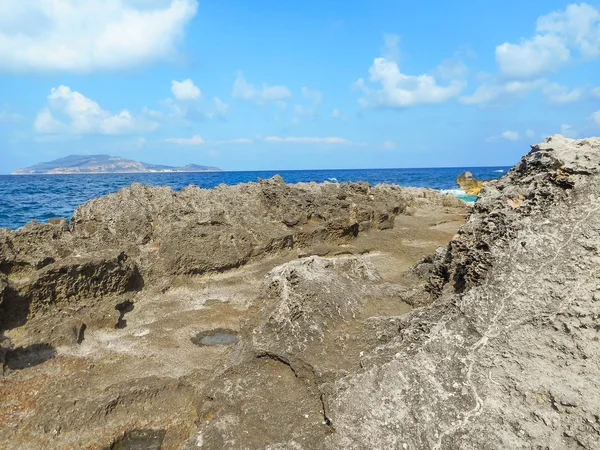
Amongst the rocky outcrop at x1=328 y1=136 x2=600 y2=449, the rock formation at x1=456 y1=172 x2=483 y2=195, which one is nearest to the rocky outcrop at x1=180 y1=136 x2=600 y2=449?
the rocky outcrop at x1=328 y1=136 x2=600 y2=449

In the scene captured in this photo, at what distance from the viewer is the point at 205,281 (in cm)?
882

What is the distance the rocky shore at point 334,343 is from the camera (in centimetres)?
316

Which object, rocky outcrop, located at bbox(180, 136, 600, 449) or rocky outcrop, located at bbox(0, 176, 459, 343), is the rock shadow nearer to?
rocky outcrop, located at bbox(0, 176, 459, 343)

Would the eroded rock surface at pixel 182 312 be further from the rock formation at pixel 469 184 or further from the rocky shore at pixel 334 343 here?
the rock formation at pixel 469 184

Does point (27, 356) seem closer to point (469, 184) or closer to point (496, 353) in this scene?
point (496, 353)

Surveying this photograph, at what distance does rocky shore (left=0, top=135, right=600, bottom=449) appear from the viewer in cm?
316

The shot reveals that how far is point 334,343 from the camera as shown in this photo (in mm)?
4504

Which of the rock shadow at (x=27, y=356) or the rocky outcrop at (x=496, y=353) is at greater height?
the rocky outcrop at (x=496, y=353)

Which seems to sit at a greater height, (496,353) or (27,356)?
(496,353)

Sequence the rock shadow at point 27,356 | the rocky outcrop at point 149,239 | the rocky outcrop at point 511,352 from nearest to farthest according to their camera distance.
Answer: the rocky outcrop at point 511,352 → the rock shadow at point 27,356 → the rocky outcrop at point 149,239

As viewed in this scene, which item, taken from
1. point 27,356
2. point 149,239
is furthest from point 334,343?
point 149,239

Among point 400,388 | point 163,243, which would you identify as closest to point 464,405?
point 400,388

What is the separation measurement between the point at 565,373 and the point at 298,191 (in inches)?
399

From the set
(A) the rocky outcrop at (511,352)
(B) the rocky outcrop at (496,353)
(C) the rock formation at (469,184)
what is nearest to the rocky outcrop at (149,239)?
(B) the rocky outcrop at (496,353)
